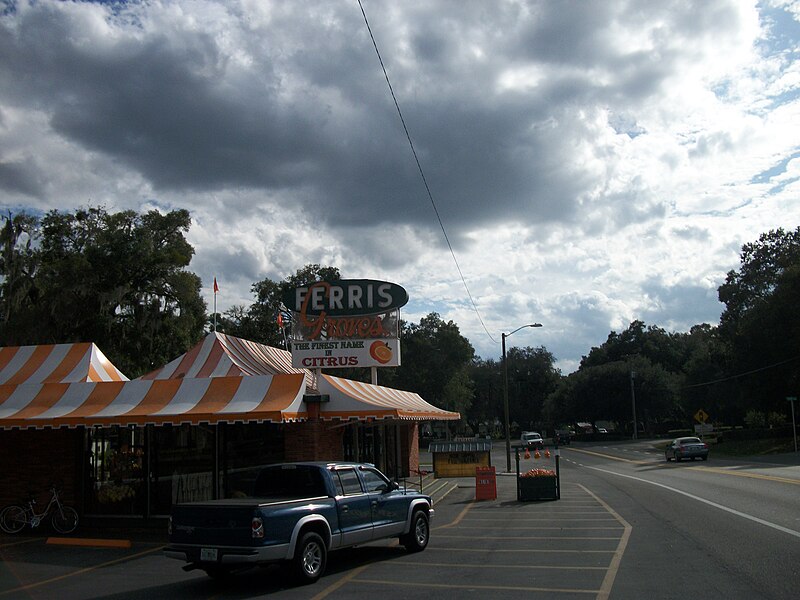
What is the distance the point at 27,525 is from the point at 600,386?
261 feet

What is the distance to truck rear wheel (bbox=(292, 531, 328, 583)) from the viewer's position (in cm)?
973

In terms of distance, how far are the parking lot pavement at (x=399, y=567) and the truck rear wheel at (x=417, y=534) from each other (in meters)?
0.16

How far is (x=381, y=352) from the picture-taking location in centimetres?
2017

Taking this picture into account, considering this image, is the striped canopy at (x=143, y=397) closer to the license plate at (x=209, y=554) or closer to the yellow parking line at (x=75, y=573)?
the yellow parking line at (x=75, y=573)

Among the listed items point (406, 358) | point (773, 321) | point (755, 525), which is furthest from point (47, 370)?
point (406, 358)

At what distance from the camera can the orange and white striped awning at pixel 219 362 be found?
846 inches

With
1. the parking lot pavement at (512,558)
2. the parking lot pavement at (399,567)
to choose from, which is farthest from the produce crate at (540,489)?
the parking lot pavement at (399,567)

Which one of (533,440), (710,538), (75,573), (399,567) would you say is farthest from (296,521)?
(533,440)

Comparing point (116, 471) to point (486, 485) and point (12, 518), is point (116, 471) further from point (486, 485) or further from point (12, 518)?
point (486, 485)

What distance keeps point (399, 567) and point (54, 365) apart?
12737mm

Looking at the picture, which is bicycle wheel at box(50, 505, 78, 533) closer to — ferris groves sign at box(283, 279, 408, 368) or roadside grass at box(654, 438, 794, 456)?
ferris groves sign at box(283, 279, 408, 368)

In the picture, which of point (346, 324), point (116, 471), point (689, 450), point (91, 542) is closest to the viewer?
point (91, 542)

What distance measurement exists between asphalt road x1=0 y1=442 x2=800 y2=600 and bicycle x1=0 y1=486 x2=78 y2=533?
19.7 inches

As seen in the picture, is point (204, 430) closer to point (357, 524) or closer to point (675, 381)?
point (357, 524)
